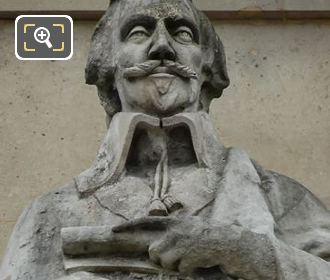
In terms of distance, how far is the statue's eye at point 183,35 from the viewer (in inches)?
239

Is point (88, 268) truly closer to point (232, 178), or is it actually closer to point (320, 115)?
point (232, 178)

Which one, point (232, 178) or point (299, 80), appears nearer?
point (232, 178)

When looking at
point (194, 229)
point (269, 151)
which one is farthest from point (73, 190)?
point (269, 151)

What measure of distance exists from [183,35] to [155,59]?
0.17 meters

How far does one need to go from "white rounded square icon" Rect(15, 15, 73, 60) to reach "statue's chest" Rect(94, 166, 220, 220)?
1867 mm

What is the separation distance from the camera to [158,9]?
6074 mm

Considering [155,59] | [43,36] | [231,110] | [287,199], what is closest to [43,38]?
[43,36]

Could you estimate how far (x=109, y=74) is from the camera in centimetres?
614

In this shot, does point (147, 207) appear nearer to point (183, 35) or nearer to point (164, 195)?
point (164, 195)

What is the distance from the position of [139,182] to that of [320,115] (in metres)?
1.85

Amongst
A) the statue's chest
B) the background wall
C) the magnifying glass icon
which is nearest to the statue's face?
the statue's chest

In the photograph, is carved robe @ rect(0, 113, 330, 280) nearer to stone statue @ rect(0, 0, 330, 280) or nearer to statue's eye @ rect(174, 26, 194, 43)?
stone statue @ rect(0, 0, 330, 280)

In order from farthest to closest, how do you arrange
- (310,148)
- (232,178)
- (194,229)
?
(310,148) < (232,178) < (194,229)

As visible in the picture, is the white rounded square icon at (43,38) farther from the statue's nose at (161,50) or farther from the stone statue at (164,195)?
the statue's nose at (161,50)
